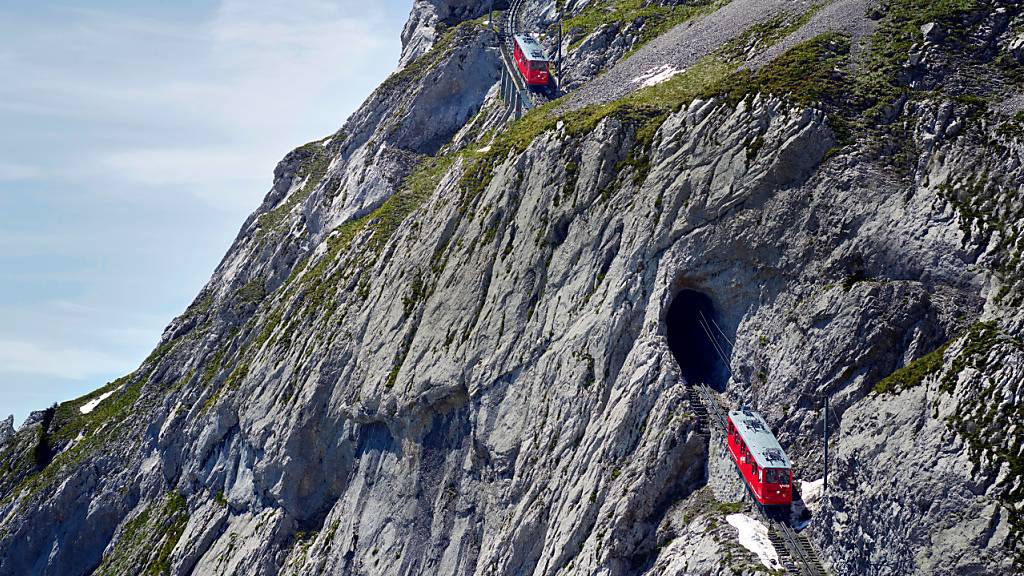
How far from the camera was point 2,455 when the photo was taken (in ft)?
381

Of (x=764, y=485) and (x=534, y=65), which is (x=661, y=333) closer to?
(x=764, y=485)

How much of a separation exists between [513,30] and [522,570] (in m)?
64.1

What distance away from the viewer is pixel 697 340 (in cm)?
4909

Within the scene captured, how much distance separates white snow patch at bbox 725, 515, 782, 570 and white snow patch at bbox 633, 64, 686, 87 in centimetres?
3381

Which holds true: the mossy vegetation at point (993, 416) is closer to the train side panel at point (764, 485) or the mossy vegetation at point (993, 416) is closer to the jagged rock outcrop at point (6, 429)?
the train side panel at point (764, 485)

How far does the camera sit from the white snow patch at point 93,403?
385 feet

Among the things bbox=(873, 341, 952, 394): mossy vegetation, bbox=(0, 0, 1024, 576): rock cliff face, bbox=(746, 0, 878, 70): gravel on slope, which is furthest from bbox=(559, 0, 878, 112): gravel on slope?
bbox=(873, 341, 952, 394): mossy vegetation

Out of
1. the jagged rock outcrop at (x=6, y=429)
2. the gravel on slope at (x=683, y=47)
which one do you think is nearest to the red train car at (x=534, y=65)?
the gravel on slope at (x=683, y=47)

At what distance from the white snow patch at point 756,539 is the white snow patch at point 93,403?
3725 inches

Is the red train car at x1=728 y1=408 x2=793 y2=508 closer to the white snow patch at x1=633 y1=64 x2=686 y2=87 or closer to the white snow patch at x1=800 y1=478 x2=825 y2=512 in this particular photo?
the white snow patch at x1=800 y1=478 x2=825 y2=512

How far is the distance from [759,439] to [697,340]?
9648 millimetres

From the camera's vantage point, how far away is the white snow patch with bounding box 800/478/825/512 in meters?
39.7

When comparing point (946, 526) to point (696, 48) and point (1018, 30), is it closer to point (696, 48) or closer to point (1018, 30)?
point (1018, 30)

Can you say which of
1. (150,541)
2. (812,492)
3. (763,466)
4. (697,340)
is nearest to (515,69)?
(697,340)
